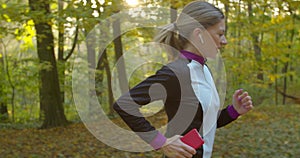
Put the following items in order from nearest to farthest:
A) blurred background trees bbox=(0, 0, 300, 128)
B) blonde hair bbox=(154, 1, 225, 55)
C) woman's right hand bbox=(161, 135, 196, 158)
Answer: woman's right hand bbox=(161, 135, 196, 158)
blonde hair bbox=(154, 1, 225, 55)
blurred background trees bbox=(0, 0, 300, 128)

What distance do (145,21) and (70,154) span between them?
9.09 feet

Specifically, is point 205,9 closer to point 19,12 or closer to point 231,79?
point 19,12

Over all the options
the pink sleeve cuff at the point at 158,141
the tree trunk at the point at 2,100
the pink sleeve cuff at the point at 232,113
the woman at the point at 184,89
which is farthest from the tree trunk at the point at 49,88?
the pink sleeve cuff at the point at 158,141

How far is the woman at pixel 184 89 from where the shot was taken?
169 centimetres

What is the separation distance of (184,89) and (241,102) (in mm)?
531

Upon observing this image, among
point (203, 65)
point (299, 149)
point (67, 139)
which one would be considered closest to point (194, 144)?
point (203, 65)

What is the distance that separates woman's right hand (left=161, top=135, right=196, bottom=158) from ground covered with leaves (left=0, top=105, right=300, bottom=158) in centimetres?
465

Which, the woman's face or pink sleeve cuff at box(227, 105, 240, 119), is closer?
the woman's face

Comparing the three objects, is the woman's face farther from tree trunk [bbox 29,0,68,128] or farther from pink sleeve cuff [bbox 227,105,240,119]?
tree trunk [bbox 29,0,68,128]

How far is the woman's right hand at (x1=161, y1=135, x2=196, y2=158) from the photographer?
1.62 m

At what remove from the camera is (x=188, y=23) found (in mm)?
1874

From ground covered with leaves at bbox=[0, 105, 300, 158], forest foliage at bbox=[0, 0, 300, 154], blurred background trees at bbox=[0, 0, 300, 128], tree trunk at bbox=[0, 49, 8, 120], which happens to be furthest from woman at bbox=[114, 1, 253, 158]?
tree trunk at bbox=[0, 49, 8, 120]

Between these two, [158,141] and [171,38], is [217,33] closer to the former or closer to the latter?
[171,38]

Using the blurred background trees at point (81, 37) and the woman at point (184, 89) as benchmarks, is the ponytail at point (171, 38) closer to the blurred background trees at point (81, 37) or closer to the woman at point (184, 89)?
the woman at point (184, 89)
